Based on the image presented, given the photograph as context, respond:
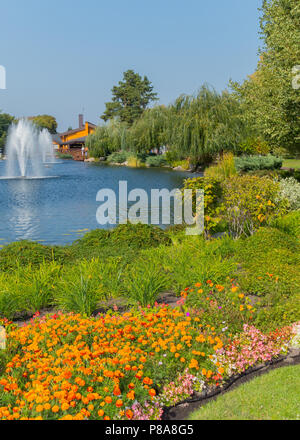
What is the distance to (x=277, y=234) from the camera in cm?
806

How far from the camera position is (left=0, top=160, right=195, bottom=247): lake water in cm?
1315

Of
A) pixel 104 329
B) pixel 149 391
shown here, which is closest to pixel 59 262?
pixel 104 329

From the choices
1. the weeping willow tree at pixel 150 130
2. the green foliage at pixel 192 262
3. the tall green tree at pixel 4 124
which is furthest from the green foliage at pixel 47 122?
the green foliage at pixel 192 262

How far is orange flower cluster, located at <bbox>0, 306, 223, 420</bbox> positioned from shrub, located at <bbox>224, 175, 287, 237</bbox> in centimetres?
502

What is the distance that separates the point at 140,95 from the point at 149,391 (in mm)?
79011

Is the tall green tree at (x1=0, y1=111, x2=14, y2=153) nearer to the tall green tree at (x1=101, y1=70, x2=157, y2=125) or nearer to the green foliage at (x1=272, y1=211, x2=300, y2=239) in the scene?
the tall green tree at (x1=101, y1=70, x2=157, y2=125)

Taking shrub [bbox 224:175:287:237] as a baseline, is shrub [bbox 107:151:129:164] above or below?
above

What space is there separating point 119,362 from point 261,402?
4.45 feet

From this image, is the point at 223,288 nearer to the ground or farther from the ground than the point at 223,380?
farther from the ground

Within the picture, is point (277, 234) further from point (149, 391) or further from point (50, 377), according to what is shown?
point (50, 377)

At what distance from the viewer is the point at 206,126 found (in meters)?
32.0

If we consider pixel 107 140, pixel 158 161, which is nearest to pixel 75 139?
pixel 107 140

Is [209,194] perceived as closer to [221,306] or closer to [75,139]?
[221,306]

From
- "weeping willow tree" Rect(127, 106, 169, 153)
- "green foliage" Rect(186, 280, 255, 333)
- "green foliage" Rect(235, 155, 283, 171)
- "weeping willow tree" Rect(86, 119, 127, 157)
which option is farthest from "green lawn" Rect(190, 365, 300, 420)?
"weeping willow tree" Rect(86, 119, 127, 157)
